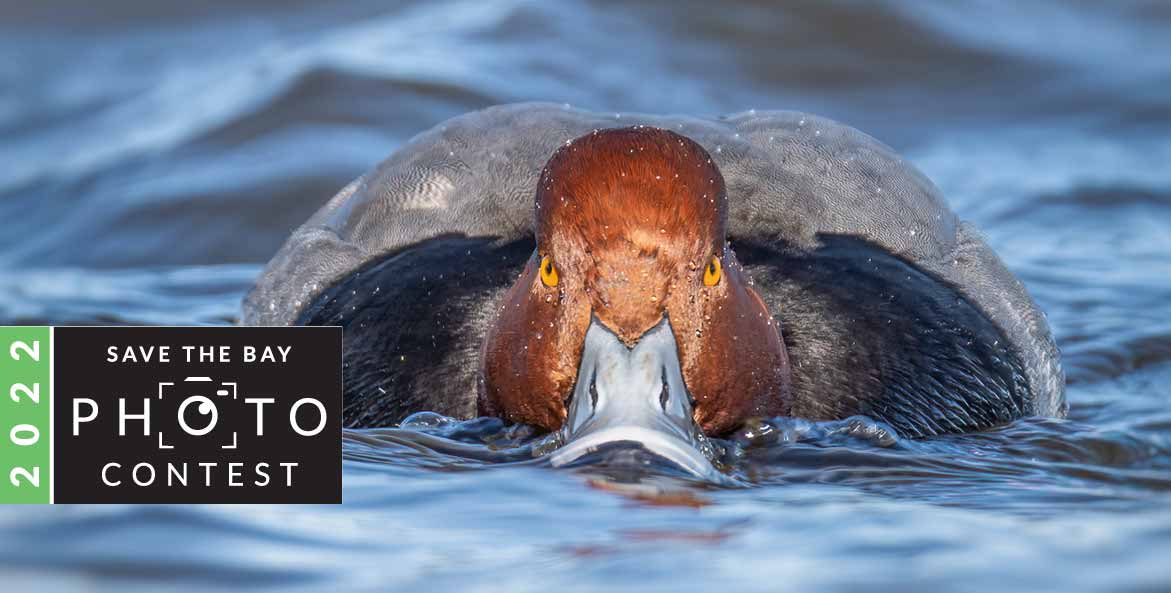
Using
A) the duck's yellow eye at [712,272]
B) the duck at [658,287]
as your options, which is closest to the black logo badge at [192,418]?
the duck at [658,287]

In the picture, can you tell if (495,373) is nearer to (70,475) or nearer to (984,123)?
(70,475)

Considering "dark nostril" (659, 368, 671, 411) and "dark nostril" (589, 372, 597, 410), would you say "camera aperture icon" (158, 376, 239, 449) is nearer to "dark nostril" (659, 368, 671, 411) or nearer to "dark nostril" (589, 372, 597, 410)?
"dark nostril" (589, 372, 597, 410)

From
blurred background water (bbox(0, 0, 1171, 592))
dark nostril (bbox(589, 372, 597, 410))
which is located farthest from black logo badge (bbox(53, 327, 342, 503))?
dark nostril (bbox(589, 372, 597, 410))

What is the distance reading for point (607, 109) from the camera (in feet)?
31.5

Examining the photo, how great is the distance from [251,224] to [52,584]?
5.57m

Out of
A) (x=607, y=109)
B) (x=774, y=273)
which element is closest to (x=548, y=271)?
(x=774, y=273)

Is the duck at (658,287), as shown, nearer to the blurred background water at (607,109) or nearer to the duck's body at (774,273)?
the duck's body at (774,273)

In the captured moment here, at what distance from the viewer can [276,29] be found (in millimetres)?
10781

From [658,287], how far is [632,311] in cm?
9

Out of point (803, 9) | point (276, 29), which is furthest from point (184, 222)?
point (803, 9)

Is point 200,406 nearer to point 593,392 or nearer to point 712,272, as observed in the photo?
point 593,392

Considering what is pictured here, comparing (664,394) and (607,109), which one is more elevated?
(607,109)

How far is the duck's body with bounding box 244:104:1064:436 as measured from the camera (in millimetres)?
5277

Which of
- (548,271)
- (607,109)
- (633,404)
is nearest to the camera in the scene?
(633,404)
